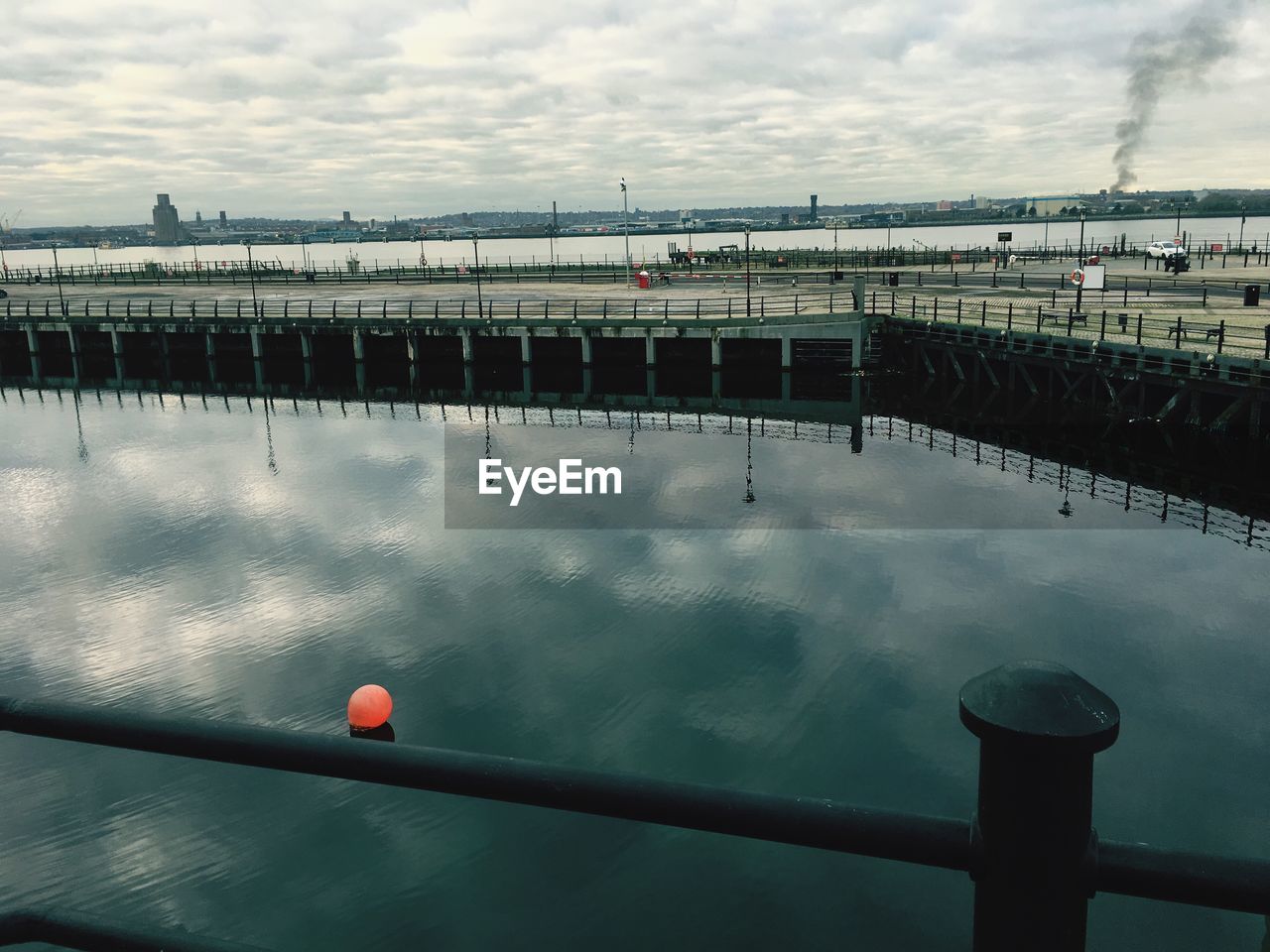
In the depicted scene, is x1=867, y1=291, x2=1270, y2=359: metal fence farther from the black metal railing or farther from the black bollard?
the black metal railing

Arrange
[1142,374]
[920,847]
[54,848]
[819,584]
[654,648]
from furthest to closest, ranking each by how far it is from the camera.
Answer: [1142,374]
[819,584]
[654,648]
[54,848]
[920,847]

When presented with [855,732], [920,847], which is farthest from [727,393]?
[920,847]

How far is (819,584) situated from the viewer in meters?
32.5

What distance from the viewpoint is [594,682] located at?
25.7 meters

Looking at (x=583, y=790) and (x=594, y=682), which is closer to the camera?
(x=583, y=790)

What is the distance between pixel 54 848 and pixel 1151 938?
19848 millimetres

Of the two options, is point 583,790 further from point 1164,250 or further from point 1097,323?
→ point 1164,250

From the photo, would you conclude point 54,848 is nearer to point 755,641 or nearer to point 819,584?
point 755,641

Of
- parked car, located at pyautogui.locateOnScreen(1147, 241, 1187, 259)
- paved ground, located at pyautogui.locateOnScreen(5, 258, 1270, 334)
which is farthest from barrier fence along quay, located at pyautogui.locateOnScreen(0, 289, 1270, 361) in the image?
parked car, located at pyautogui.locateOnScreen(1147, 241, 1187, 259)

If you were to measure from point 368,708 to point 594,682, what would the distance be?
5681 mm

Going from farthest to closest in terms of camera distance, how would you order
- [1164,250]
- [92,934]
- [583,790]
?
[1164,250]
[92,934]
[583,790]

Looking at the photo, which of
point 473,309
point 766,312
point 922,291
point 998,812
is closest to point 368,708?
point 998,812

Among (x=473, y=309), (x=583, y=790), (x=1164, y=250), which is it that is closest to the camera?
(x=583, y=790)

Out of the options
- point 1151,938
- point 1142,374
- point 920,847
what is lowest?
point 1151,938
